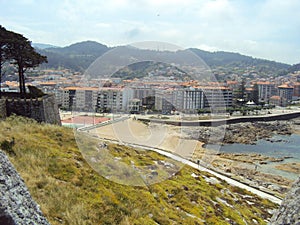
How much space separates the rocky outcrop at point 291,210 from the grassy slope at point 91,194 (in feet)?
7.52

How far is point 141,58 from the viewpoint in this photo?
14.2ft

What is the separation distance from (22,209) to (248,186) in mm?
10715

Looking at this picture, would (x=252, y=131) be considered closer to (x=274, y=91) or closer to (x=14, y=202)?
(x=14, y=202)

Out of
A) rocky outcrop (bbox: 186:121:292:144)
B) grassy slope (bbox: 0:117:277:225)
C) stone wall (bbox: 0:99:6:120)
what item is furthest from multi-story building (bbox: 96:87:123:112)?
rocky outcrop (bbox: 186:121:292:144)

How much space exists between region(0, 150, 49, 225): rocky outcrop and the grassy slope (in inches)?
42.2

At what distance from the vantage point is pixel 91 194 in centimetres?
441

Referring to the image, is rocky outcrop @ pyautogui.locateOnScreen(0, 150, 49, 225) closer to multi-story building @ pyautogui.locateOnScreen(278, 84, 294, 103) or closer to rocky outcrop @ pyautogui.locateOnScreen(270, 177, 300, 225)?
rocky outcrop @ pyautogui.locateOnScreen(270, 177, 300, 225)

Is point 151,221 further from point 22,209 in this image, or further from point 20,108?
point 20,108

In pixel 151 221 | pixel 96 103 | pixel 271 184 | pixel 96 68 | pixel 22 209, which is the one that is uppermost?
pixel 96 68

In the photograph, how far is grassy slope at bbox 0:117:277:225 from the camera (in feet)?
12.5

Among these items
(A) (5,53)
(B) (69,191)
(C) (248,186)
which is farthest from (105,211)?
(A) (5,53)

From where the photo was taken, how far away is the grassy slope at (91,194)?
3816 millimetres

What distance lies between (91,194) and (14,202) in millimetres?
2409

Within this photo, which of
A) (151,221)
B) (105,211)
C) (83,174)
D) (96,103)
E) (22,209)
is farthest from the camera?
(96,103)
